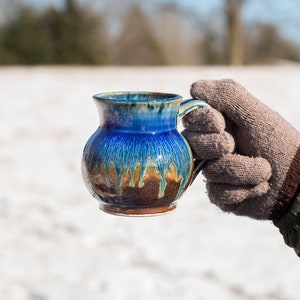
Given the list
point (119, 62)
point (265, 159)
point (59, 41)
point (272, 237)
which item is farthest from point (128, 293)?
point (119, 62)

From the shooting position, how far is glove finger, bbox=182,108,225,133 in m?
1.82

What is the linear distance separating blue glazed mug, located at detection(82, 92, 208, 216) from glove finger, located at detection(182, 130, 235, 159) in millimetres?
79

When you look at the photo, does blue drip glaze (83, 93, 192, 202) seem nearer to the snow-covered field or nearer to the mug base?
the mug base

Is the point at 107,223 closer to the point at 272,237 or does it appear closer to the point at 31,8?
the point at 272,237

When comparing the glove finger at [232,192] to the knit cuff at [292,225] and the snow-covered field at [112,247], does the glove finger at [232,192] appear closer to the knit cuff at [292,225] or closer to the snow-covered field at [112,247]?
the knit cuff at [292,225]

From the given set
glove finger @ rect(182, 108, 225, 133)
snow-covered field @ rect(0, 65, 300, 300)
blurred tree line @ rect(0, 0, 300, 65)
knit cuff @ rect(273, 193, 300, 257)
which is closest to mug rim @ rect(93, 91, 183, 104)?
glove finger @ rect(182, 108, 225, 133)

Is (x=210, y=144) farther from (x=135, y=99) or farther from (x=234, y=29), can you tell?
(x=234, y=29)

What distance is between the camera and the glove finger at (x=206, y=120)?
5.97 feet

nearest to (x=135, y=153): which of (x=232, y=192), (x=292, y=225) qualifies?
(x=232, y=192)

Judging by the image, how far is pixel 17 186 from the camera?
6316 millimetres

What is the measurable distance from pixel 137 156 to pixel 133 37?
848 inches

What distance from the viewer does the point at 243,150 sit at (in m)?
1.97

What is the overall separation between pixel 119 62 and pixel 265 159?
21.2 m

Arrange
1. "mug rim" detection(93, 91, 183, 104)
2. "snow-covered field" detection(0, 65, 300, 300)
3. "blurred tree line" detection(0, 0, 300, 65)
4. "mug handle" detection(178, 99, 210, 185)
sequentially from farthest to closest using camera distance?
"blurred tree line" detection(0, 0, 300, 65) < "snow-covered field" detection(0, 65, 300, 300) < "mug handle" detection(178, 99, 210, 185) < "mug rim" detection(93, 91, 183, 104)
